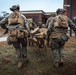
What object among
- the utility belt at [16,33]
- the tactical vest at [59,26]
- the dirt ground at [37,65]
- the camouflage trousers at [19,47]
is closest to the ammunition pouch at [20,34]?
the utility belt at [16,33]

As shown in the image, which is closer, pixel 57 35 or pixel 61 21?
pixel 61 21

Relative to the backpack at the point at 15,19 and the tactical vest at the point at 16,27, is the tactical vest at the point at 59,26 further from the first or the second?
the backpack at the point at 15,19

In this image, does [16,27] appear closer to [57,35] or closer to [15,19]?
[15,19]

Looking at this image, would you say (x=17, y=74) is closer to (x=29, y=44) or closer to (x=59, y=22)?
(x=59, y=22)

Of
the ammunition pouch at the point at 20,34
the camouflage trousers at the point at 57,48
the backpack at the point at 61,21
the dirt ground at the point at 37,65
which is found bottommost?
the dirt ground at the point at 37,65

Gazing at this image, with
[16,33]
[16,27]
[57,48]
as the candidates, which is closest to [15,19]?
[16,27]

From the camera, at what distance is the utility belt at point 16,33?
7.16m

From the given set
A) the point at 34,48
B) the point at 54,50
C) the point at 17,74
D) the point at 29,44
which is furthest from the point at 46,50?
the point at 17,74

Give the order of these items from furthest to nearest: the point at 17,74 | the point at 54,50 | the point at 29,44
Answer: the point at 29,44 < the point at 54,50 < the point at 17,74

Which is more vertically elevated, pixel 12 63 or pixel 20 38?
pixel 20 38

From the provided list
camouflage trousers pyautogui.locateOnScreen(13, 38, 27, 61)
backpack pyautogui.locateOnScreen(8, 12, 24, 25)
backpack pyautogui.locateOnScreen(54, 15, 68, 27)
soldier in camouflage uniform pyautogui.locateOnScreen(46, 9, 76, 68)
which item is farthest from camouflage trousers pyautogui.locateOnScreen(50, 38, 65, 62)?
backpack pyautogui.locateOnScreen(8, 12, 24, 25)

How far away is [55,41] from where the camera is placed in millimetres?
7426

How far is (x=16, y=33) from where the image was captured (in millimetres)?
7176

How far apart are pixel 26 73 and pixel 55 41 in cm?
148
